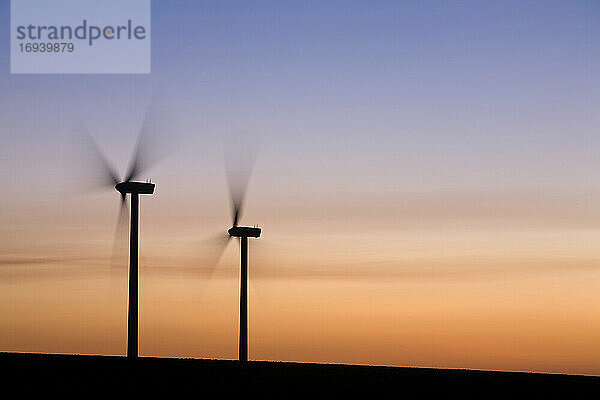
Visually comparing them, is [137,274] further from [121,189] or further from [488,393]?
[488,393]

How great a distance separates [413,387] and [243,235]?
32230 millimetres

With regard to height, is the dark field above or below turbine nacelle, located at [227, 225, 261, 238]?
below

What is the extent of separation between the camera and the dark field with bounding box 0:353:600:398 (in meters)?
61.2

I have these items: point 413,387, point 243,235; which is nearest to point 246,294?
point 243,235

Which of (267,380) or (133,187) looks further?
(133,187)

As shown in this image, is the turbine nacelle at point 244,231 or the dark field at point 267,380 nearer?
the dark field at point 267,380

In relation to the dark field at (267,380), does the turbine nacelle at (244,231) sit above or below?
above

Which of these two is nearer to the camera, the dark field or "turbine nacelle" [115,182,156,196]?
the dark field

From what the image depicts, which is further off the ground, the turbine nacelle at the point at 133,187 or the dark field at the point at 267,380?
the turbine nacelle at the point at 133,187

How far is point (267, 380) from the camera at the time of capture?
6612cm

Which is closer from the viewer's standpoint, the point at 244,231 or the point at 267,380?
the point at 267,380

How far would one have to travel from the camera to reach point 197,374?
70.3 metres

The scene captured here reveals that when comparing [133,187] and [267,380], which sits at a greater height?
[133,187]

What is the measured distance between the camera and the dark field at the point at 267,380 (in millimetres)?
61156
